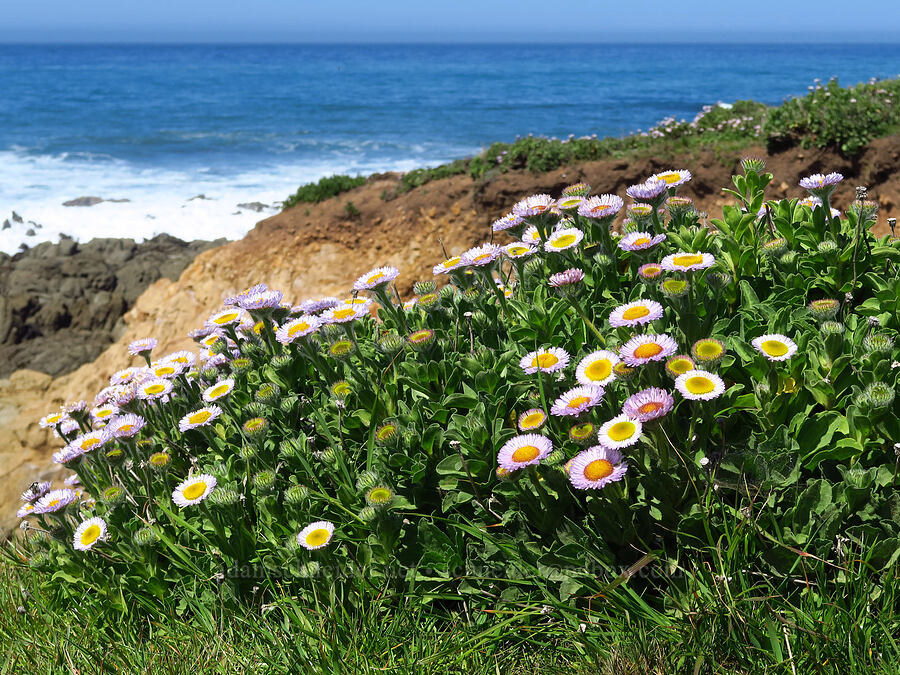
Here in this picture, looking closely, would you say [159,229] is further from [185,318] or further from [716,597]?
[716,597]

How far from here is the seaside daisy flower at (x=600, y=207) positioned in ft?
9.63

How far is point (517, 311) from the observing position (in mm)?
3125

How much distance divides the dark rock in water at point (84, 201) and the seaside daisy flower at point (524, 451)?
57.6 ft

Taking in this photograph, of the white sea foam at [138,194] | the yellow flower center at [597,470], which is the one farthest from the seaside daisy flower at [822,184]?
the white sea foam at [138,194]

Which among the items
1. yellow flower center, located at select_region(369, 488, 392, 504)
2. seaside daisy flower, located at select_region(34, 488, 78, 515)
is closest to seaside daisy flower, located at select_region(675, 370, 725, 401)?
yellow flower center, located at select_region(369, 488, 392, 504)

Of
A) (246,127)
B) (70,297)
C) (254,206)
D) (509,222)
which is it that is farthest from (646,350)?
(246,127)

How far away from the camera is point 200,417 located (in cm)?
314

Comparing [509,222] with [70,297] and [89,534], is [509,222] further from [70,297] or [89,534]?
[70,297]

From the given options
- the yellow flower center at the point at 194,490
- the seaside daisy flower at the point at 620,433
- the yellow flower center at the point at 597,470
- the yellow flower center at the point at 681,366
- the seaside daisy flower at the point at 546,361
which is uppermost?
Answer: the yellow flower center at the point at 681,366

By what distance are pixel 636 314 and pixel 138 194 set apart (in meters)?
18.6

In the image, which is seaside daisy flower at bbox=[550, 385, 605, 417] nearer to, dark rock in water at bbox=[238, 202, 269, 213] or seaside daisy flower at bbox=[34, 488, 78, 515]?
seaside daisy flower at bbox=[34, 488, 78, 515]

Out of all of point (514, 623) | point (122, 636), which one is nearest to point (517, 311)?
point (514, 623)

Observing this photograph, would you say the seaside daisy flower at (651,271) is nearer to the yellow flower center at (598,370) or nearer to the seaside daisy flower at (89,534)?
the yellow flower center at (598,370)

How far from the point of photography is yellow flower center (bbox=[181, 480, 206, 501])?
8.97 ft
